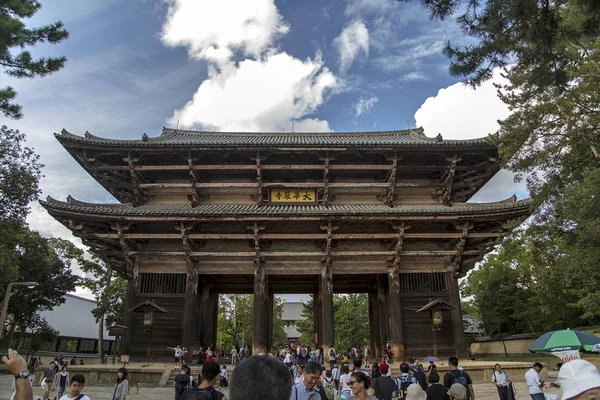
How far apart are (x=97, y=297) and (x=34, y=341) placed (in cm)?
757

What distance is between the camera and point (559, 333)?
959cm

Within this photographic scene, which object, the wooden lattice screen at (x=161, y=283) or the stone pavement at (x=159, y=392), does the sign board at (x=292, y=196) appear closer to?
the wooden lattice screen at (x=161, y=283)

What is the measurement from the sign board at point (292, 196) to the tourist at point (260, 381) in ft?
53.9

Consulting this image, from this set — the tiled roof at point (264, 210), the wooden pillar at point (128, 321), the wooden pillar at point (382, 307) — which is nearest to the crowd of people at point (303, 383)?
the tiled roof at point (264, 210)

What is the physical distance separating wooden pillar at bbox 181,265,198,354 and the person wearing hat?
15.7 m

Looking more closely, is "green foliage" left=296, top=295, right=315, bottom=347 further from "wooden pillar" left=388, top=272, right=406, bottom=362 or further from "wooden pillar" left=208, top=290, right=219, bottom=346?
"wooden pillar" left=388, top=272, right=406, bottom=362

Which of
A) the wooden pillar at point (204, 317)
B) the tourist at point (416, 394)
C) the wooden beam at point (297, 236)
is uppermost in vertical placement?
the wooden beam at point (297, 236)

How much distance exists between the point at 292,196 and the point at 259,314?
5597 millimetres

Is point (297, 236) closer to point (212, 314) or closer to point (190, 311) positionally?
point (190, 311)

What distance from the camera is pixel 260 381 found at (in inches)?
84.4

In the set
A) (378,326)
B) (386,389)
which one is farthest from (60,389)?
(378,326)

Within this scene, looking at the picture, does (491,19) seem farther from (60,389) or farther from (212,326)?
(212,326)

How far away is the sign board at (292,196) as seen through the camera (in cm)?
1867

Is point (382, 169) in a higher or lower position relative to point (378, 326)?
higher
